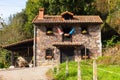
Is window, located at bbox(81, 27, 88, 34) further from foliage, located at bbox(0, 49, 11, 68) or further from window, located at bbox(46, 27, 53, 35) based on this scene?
foliage, located at bbox(0, 49, 11, 68)

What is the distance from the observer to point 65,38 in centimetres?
4653

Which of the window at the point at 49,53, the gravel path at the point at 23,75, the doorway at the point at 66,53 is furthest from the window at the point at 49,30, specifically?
the gravel path at the point at 23,75

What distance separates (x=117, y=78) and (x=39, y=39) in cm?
3008

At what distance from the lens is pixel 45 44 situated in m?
46.4

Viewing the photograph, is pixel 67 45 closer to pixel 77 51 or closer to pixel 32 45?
pixel 77 51

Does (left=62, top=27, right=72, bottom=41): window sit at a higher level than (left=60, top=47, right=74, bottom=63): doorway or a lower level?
higher

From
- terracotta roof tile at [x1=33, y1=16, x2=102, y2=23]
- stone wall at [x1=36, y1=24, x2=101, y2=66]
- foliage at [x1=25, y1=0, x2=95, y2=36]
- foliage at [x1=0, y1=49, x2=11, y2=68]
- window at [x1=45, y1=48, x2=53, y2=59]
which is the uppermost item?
foliage at [x1=25, y1=0, x2=95, y2=36]

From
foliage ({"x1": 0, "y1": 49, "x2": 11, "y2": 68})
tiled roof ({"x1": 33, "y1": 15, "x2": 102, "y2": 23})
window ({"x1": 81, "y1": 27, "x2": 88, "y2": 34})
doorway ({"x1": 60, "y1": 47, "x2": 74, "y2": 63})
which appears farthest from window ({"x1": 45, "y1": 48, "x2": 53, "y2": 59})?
foliage ({"x1": 0, "y1": 49, "x2": 11, "y2": 68})

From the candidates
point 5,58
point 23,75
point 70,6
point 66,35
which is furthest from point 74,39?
point 23,75

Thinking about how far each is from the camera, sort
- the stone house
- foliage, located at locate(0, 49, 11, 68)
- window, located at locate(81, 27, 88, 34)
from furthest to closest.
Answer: foliage, located at locate(0, 49, 11, 68)
window, located at locate(81, 27, 88, 34)
the stone house

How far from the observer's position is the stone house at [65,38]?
45812mm

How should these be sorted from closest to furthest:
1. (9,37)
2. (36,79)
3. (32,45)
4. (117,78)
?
(117,78)
(36,79)
(32,45)
(9,37)

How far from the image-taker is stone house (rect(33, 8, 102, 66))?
45.8 m

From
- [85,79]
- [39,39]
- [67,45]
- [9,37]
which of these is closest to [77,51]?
[67,45]
